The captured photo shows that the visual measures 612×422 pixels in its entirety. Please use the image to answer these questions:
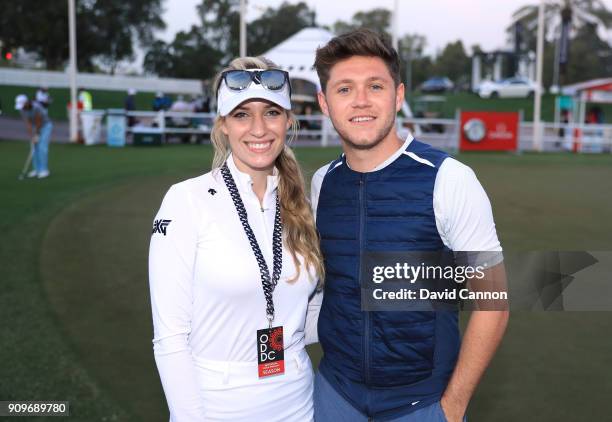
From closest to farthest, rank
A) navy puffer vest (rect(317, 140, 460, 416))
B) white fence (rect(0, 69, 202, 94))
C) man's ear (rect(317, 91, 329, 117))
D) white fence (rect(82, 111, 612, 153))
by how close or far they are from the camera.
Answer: navy puffer vest (rect(317, 140, 460, 416)) < man's ear (rect(317, 91, 329, 117)) < white fence (rect(82, 111, 612, 153)) < white fence (rect(0, 69, 202, 94))

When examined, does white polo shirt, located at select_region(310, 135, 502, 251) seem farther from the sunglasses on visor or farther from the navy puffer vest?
the sunglasses on visor

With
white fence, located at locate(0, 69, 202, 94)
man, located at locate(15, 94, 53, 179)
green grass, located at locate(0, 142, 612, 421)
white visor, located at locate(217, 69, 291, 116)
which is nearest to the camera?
white visor, located at locate(217, 69, 291, 116)

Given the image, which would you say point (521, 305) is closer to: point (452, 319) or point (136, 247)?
point (452, 319)

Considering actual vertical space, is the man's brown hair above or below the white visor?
above

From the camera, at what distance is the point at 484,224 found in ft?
7.92

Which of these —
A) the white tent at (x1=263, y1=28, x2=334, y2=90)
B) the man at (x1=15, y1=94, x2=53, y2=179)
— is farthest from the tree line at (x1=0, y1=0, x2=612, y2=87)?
the man at (x1=15, y1=94, x2=53, y2=179)

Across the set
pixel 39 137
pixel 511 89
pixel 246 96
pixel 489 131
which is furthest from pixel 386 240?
pixel 511 89

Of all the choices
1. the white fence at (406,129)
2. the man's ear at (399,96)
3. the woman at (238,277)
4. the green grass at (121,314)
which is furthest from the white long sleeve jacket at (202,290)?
the white fence at (406,129)

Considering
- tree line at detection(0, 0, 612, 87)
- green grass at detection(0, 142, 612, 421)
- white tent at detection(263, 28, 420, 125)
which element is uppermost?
tree line at detection(0, 0, 612, 87)

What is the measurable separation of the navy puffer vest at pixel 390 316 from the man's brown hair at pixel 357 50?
37 cm

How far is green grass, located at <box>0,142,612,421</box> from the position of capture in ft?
14.0

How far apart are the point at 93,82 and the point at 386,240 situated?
5542 cm

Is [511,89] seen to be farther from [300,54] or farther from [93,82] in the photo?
[93,82]

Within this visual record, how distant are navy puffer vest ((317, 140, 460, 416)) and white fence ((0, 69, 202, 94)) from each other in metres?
52.4
